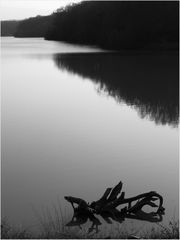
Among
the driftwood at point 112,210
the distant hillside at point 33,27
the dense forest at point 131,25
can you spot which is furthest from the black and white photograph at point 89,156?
the distant hillside at point 33,27

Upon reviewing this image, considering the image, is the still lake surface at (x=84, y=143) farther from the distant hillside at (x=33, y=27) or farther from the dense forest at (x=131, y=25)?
the distant hillside at (x=33, y=27)

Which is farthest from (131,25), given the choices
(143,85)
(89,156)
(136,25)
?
(89,156)

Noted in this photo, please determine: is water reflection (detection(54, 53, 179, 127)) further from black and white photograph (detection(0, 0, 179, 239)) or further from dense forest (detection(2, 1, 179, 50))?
dense forest (detection(2, 1, 179, 50))

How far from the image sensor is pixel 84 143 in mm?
9023

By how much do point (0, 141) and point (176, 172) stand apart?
13.5 ft

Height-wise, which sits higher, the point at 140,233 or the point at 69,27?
the point at 69,27

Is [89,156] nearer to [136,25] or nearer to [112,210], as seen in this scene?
[112,210]

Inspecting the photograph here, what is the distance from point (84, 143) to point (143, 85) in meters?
10.7

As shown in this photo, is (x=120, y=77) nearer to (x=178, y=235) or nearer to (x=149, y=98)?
(x=149, y=98)

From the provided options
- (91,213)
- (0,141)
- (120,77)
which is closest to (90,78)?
(120,77)

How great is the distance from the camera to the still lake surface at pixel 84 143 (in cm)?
639

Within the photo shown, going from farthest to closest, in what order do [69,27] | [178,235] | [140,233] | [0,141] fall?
[69,27] < [0,141] < [140,233] < [178,235]

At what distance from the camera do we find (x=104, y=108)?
1384 cm

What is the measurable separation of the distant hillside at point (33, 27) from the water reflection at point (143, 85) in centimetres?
9870
